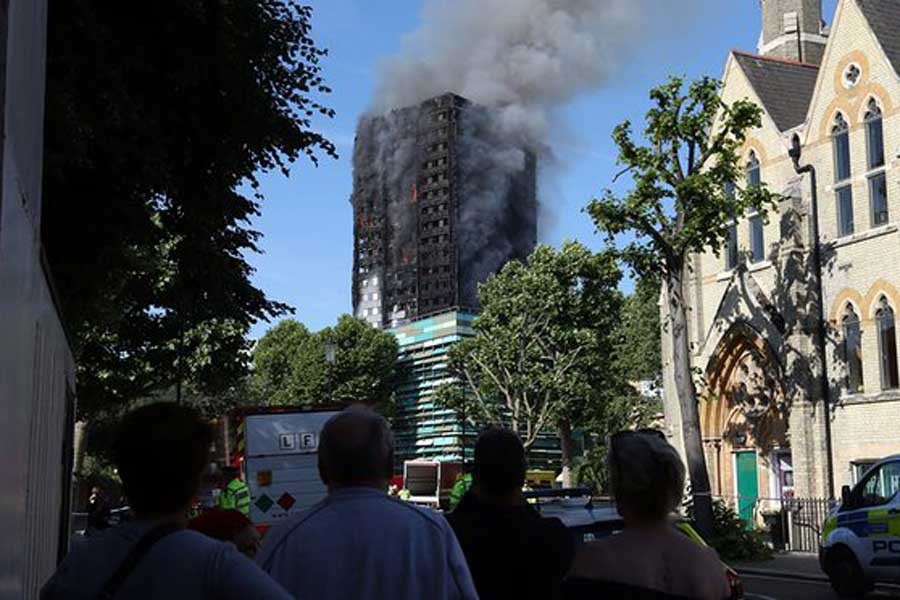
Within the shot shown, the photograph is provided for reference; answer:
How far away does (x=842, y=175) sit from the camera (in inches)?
1188

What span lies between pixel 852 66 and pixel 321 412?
1835cm

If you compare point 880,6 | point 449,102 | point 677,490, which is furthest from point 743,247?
point 449,102

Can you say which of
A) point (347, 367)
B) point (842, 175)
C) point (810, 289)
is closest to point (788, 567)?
point (810, 289)

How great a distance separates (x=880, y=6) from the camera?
30719mm

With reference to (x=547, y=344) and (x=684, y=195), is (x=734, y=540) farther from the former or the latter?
(x=547, y=344)

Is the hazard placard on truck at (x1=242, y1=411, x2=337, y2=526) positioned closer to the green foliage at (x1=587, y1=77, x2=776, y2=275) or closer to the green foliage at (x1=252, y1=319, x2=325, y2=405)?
the green foliage at (x1=587, y1=77, x2=776, y2=275)

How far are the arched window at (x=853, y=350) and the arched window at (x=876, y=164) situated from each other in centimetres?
258

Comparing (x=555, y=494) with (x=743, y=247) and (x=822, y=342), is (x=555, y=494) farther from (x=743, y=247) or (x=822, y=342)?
(x=743, y=247)

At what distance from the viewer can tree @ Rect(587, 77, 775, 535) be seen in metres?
26.1

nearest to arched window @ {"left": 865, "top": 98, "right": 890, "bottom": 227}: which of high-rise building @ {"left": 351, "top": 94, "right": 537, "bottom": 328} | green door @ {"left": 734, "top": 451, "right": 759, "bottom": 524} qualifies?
green door @ {"left": 734, "top": 451, "right": 759, "bottom": 524}

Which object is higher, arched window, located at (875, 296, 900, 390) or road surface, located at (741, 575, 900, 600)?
arched window, located at (875, 296, 900, 390)

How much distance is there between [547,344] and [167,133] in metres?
37.0

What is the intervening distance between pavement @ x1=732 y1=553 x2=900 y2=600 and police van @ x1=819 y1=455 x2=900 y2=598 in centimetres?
58

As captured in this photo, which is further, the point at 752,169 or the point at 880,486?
→ the point at 752,169
